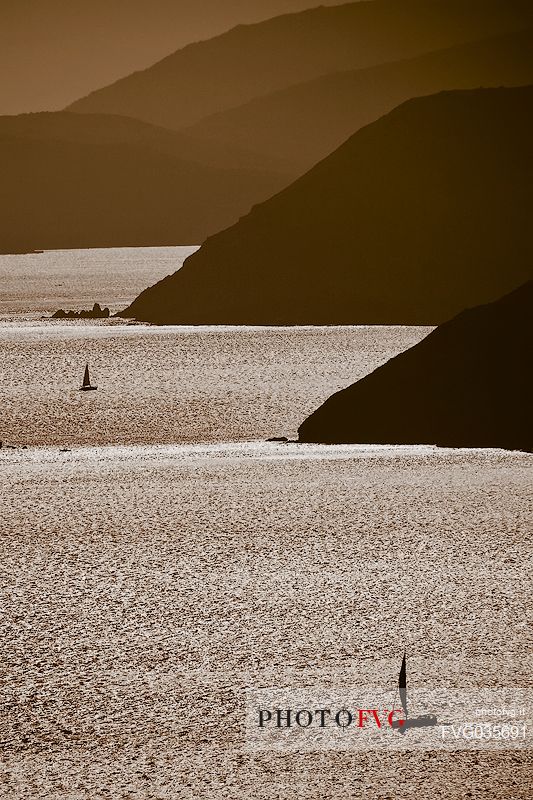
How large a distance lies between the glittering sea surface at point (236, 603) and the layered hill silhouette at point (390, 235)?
50.9 meters

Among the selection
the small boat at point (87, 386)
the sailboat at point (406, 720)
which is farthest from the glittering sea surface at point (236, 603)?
the small boat at point (87, 386)

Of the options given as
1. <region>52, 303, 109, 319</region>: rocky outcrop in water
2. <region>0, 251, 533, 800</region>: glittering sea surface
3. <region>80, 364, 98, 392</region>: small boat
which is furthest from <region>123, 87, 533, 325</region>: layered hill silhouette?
<region>0, 251, 533, 800</region>: glittering sea surface

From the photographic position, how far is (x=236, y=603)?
1273 cm

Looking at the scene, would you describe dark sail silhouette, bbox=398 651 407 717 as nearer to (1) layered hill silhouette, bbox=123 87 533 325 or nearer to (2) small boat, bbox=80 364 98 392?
(2) small boat, bbox=80 364 98 392

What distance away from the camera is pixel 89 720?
962 cm

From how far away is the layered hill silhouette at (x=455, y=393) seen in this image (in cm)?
2673

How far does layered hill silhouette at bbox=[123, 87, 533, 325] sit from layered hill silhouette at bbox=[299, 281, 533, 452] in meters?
42.5

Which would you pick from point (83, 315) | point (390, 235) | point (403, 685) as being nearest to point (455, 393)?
point (403, 685)

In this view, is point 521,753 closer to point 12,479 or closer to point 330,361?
point 12,479

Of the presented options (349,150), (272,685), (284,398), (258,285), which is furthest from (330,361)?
(349,150)

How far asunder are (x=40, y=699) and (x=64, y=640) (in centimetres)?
144

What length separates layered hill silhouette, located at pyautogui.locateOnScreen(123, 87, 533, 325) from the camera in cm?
7712

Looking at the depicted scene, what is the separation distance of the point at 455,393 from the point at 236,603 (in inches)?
644

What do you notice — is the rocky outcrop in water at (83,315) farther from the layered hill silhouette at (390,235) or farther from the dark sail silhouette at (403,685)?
the dark sail silhouette at (403,685)
